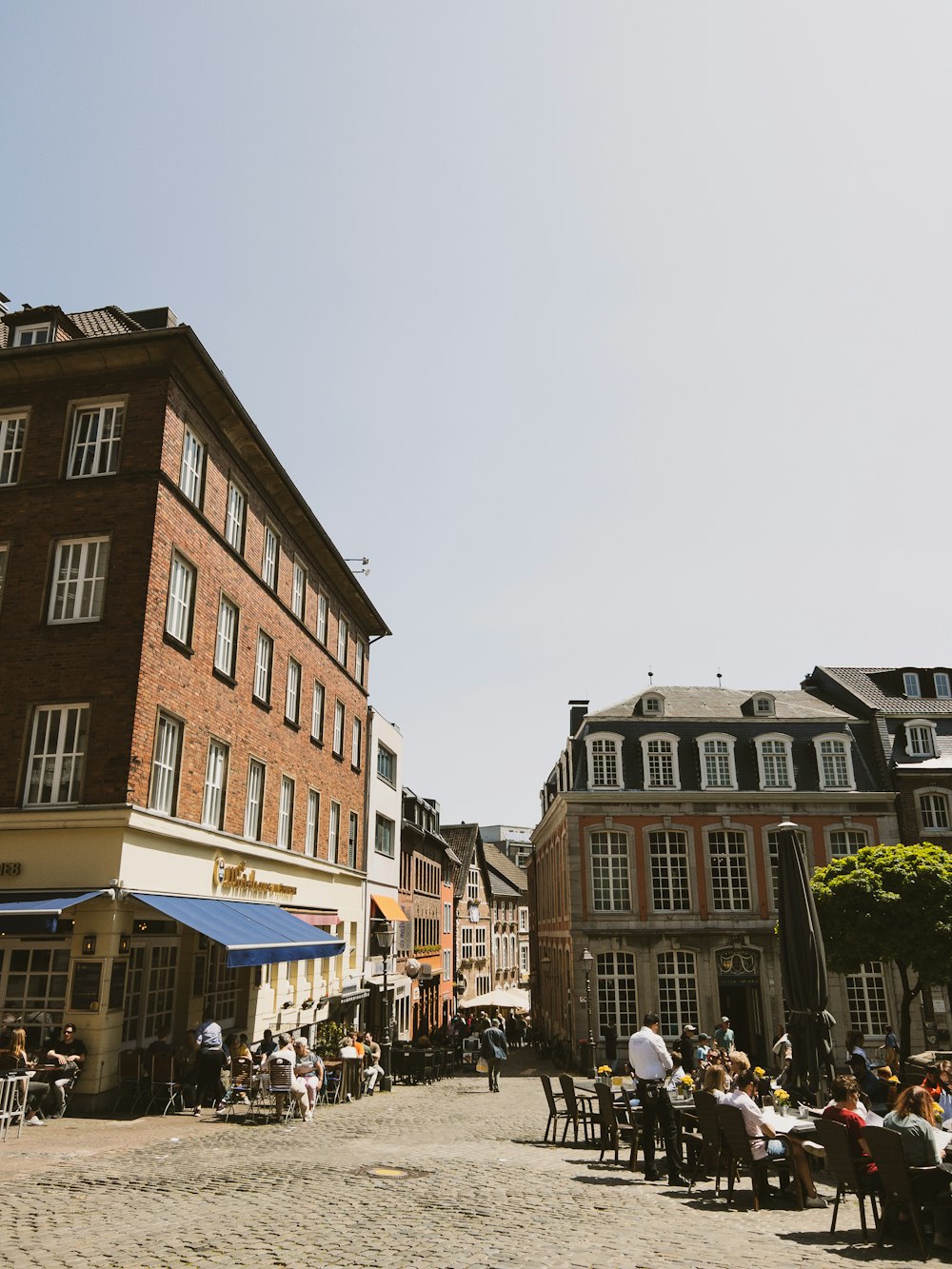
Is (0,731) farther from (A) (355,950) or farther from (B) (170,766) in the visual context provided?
(A) (355,950)

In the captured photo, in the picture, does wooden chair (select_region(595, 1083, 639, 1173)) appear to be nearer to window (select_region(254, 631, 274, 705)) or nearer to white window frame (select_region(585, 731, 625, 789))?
window (select_region(254, 631, 274, 705))

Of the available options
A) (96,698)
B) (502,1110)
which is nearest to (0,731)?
(96,698)

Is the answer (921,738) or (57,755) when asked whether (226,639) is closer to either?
(57,755)

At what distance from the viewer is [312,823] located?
89.6 feet

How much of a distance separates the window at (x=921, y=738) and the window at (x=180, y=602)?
30.4m

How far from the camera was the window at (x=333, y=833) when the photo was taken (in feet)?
96.1

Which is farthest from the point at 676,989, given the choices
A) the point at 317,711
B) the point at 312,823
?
the point at 317,711

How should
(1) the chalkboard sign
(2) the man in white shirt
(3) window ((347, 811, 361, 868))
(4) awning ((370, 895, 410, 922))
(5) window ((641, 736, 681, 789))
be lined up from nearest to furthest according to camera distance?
1. (2) the man in white shirt
2. (1) the chalkboard sign
3. (3) window ((347, 811, 361, 868))
4. (4) awning ((370, 895, 410, 922))
5. (5) window ((641, 736, 681, 789))

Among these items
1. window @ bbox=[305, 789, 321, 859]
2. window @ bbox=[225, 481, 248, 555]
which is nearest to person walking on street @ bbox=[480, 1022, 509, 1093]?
window @ bbox=[305, 789, 321, 859]

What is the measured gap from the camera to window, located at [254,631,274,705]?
22.8 meters

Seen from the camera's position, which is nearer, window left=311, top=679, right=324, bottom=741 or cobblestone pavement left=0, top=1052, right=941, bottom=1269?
cobblestone pavement left=0, top=1052, right=941, bottom=1269

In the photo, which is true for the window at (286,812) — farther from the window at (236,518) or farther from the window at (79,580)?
the window at (79,580)

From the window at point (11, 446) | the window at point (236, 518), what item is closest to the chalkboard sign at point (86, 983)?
the window at point (11, 446)

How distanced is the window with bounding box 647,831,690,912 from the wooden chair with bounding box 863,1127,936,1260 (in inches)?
1086
